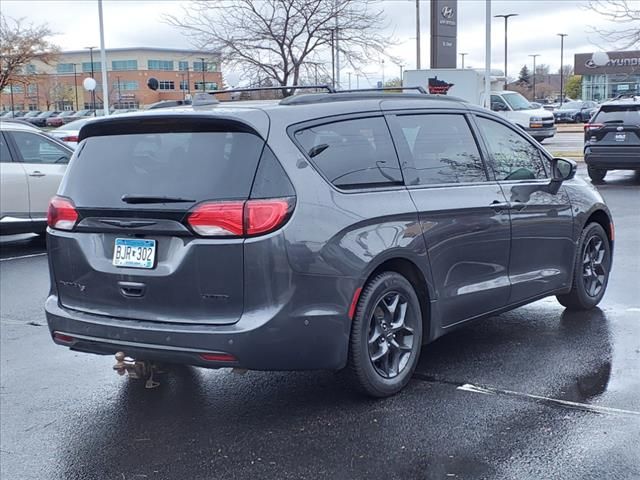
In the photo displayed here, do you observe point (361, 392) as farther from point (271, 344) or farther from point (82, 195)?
point (82, 195)

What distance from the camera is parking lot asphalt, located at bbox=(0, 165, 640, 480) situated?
164 inches

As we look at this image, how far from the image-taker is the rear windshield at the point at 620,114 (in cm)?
1736

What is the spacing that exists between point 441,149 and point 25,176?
25.3 feet

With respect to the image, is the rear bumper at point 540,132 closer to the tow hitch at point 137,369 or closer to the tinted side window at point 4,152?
the tinted side window at point 4,152

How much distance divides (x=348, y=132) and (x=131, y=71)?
9175 cm

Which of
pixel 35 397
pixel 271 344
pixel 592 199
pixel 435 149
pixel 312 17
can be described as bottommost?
pixel 35 397

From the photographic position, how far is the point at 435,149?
217 inches

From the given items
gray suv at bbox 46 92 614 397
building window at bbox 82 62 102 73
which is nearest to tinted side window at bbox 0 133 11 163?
gray suv at bbox 46 92 614 397

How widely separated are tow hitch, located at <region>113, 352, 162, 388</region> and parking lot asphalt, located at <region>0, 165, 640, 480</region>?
94mm

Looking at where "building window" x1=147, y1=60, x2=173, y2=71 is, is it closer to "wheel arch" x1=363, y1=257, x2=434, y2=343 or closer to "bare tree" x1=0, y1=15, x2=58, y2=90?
"bare tree" x1=0, y1=15, x2=58, y2=90

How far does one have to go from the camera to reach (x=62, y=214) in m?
4.93

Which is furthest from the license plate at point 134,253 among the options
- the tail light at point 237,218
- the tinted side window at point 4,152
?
the tinted side window at point 4,152

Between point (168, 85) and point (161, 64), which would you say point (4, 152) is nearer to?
point (168, 85)

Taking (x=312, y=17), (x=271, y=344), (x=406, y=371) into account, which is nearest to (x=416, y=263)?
(x=406, y=371)
